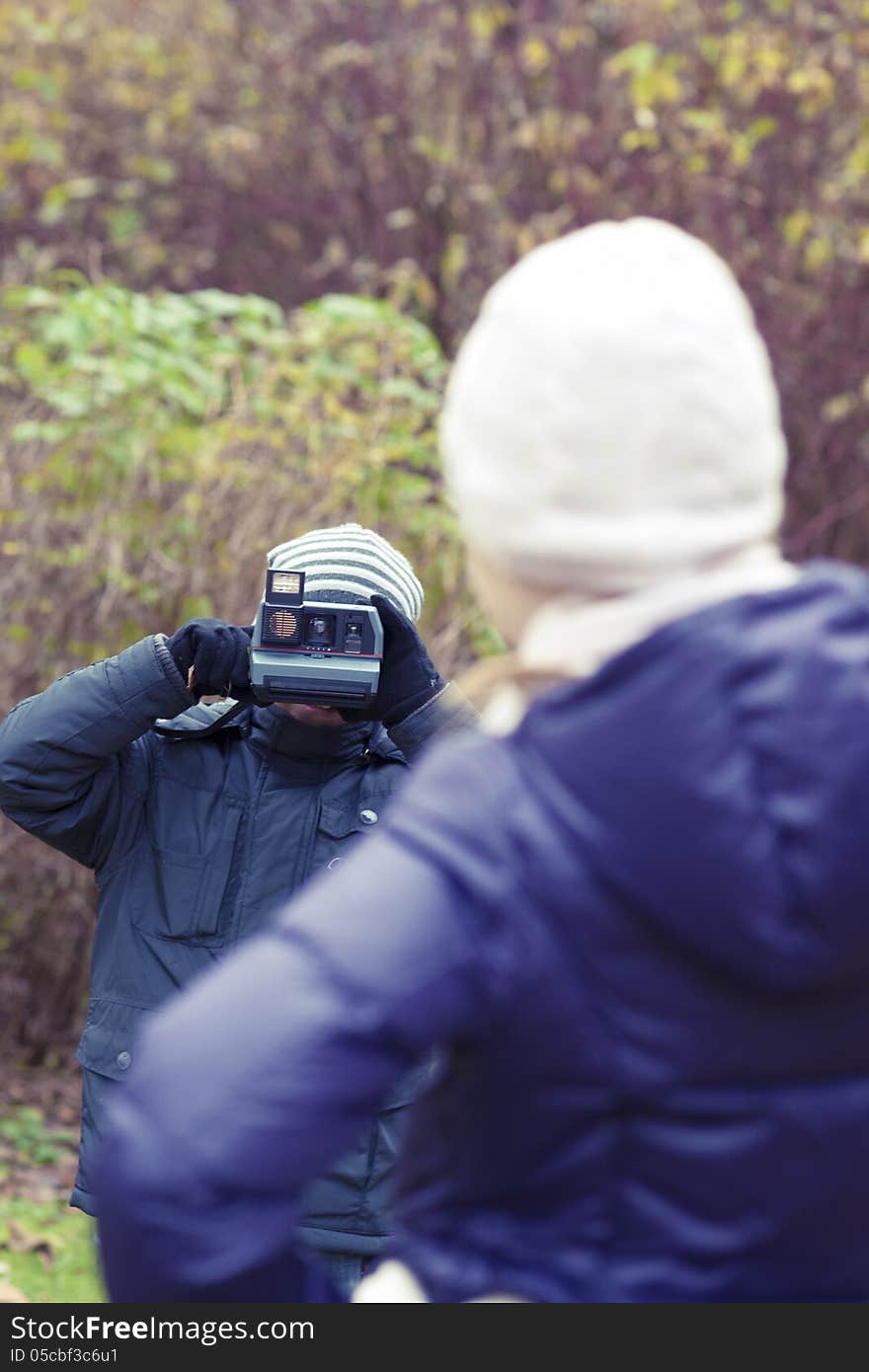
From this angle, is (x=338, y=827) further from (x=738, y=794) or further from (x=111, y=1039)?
(x=738, y=794)

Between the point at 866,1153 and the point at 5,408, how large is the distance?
444cm

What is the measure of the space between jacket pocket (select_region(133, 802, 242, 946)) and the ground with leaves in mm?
1555

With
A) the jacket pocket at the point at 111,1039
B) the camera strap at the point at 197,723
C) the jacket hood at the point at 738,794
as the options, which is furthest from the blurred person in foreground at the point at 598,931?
the camera strap at the point at 197,723

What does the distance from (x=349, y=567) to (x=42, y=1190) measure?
9.83 feet

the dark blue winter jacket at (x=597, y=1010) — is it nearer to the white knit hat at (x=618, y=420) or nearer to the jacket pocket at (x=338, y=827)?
the white knit hat at (x=618, y=420)

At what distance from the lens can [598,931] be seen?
0.98 m

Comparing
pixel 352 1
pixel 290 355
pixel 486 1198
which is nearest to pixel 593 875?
pixel 486 1198

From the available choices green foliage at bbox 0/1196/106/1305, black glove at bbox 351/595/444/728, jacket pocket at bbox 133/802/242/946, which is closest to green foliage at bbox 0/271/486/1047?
green foliage at bbox 0/1196/106/1305

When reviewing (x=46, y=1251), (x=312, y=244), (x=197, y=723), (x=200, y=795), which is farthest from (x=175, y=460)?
(x=312, y=244)

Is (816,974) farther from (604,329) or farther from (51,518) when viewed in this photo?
(51,518)

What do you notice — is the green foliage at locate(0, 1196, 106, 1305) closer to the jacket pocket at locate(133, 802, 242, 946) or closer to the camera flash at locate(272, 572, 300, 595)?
the jacket pocket at locate(133, 802, 242, 946)

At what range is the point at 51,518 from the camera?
491cm

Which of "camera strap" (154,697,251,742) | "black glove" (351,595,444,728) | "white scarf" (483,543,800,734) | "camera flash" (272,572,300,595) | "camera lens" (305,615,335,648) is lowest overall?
"camera strap" (154,697,251,742)

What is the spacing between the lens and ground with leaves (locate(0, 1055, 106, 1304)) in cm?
427
